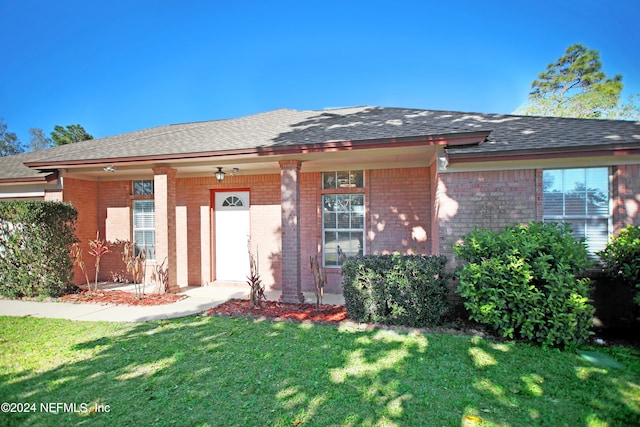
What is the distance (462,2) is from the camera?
988 centimetres

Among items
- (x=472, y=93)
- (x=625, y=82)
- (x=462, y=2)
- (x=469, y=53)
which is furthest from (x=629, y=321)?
(x=625, y=82)

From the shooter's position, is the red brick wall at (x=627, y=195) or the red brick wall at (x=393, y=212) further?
the red brick wall at (x=393, y=212)

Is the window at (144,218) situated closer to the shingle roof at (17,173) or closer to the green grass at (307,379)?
the shingle roof at (17,173)

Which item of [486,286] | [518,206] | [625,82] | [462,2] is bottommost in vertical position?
[486,286]

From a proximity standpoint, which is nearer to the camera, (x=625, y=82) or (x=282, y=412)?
(x=282, y=412)

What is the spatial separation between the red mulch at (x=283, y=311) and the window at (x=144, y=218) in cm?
417

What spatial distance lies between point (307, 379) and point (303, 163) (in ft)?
15.9

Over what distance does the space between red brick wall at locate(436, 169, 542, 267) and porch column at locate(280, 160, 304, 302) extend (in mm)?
2857

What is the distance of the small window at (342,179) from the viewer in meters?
7.72

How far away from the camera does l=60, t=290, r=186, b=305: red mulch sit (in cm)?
690

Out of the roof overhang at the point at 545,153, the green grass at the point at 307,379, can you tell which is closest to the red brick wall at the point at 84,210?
the green grass at the point at 307,379

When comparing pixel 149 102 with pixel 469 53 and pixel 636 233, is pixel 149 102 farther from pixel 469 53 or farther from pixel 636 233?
pixel 636 233

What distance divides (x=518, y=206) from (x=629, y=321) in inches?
92.3

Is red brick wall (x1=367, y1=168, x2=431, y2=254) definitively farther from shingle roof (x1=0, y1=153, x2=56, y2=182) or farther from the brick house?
shingle roof (x1=0, y1=153, x2=56, y2=182)
